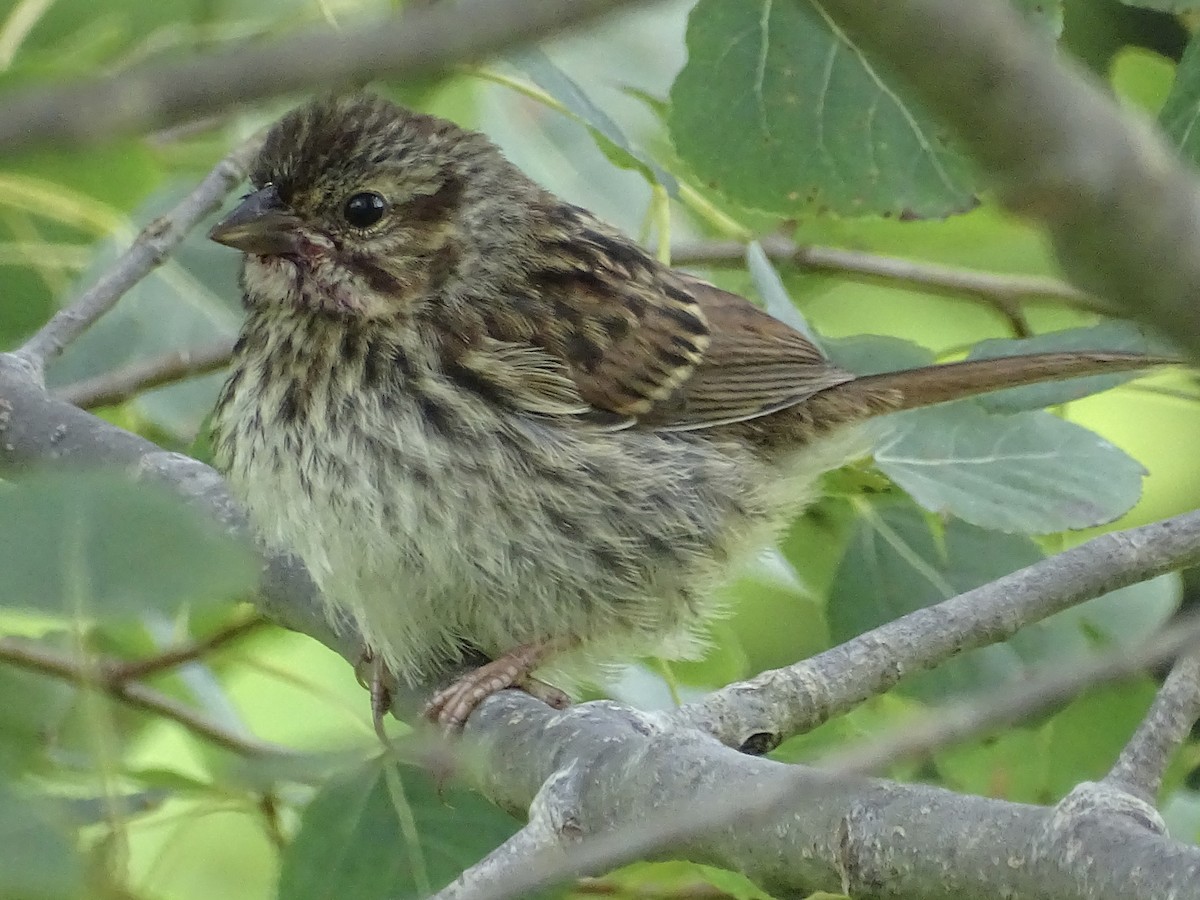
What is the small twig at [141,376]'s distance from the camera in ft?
9.51

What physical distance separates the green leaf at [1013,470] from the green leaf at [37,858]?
1520 millimetres

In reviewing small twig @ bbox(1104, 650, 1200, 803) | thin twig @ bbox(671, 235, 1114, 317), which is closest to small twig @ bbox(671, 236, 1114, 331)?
thin twig @ bbox(671, 235, 1114, 317)

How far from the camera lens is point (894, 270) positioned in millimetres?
3104

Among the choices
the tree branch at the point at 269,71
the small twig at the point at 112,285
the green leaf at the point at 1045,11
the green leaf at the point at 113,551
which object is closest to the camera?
the tree branch at the point at 269,71

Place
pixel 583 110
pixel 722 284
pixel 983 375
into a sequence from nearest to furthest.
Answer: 1. pixel 583 110
2. pixel 983 375
3. pixel 722 284


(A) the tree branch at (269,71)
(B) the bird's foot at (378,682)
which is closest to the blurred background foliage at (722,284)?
(B) the bird's foot at (378,682)

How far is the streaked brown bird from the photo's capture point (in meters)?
2.39

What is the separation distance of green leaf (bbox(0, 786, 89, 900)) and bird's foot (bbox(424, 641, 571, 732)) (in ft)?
3.78

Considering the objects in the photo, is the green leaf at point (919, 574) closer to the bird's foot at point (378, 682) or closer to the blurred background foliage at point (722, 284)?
the blurred background foliage at point (722, 284)

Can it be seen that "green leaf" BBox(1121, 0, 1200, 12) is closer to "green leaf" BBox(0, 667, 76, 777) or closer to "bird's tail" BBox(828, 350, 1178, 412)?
"bird's tail" BBox(828, 350, 1178, 412)

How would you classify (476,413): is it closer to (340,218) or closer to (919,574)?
(340,218)

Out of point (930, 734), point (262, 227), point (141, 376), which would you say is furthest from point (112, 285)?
point (930, 734)

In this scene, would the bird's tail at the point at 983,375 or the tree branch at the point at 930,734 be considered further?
the bird's tail at the point at 983,375

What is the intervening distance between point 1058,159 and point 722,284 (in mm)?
2879
